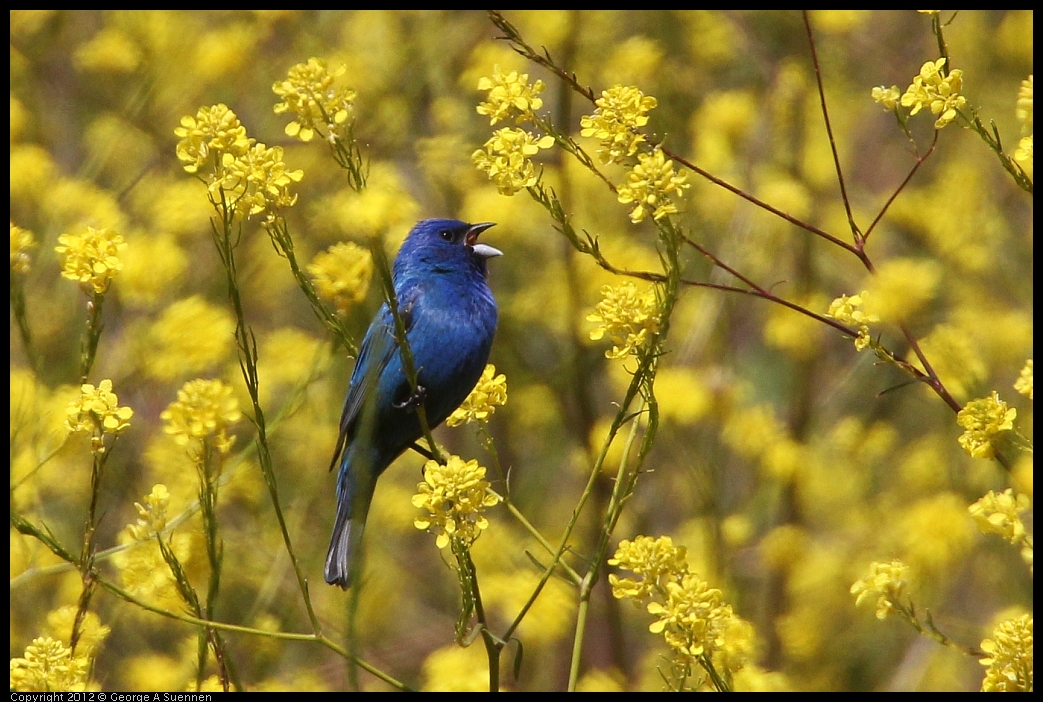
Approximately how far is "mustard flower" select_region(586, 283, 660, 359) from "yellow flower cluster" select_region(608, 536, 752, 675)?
504mm

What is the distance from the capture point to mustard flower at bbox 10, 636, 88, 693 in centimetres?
306

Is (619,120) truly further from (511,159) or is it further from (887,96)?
(887,96)

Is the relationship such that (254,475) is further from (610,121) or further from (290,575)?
(610,121)

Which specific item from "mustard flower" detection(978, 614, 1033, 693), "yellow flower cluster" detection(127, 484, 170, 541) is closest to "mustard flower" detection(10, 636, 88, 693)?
"yellow flower cluster" detection(127, 484, 170, 541)

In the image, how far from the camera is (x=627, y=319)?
9.98 feet

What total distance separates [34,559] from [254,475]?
183 centimetres

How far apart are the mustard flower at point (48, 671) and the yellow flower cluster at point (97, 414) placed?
0.55 meters

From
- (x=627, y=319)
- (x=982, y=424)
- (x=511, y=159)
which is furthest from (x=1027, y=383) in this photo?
(x=511, y=159)

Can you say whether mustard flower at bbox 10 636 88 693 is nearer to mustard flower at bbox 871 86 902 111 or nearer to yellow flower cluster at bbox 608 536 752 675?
yellow flower cluster at bbox 608 536 752 675

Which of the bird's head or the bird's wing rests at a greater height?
the bird's head

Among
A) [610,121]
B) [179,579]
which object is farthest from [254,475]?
[610,121]

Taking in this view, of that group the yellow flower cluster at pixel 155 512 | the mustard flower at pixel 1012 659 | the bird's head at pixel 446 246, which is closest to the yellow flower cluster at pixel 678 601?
the mustard flower at pixel 1012 659

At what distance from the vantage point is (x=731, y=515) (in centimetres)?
687

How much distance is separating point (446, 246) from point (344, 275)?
1886 mm
